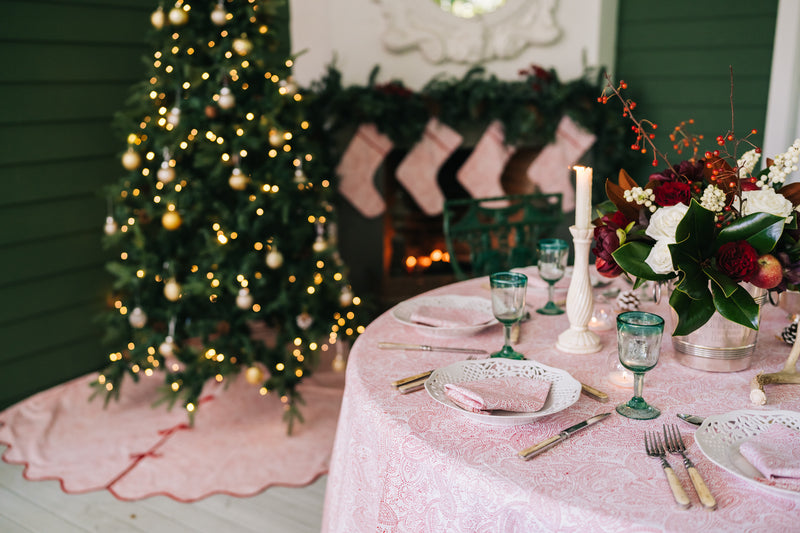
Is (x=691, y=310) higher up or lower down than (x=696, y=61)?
lower down

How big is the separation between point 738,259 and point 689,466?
1.13 ft

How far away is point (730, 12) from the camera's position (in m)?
2.96

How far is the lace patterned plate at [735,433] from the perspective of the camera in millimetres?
885

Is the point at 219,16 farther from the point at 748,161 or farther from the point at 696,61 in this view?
the point at 696,61

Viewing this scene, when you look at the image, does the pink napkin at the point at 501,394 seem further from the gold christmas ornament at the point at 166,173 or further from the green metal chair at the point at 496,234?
the gold christmas ornament at the point at 166,173

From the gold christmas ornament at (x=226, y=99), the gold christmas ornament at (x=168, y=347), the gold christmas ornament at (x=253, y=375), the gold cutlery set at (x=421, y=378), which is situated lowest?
the gold christmas ornament at (x=253, y=375)

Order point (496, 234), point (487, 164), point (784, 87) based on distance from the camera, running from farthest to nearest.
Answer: point (487, 164), point (784, 87), point (496, 234)

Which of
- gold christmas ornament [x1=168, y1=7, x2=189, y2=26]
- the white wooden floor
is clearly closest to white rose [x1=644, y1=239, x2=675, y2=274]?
the white wooden floor

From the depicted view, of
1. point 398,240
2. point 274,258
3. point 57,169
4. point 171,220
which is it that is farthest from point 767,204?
point 57,169

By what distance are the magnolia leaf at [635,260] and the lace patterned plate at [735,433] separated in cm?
25

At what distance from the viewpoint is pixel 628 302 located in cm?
156

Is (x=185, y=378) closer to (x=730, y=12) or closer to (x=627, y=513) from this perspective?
(x=627, y=513)

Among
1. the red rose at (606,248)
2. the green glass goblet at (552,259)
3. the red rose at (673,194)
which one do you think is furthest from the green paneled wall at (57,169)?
the red rose at (673,194)

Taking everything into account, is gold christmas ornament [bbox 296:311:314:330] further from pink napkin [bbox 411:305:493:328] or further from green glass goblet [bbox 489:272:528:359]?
green glass goblet [bbox 489:272:528:359]
